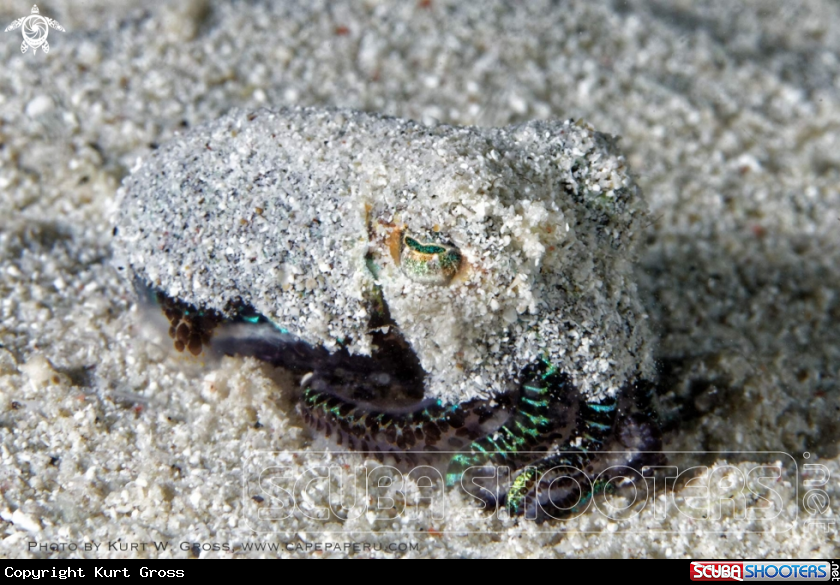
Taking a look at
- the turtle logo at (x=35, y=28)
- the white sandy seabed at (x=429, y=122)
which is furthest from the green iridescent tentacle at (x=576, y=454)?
the turtle logo at (x=35, y=28)

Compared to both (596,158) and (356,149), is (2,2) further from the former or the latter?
(596,158)

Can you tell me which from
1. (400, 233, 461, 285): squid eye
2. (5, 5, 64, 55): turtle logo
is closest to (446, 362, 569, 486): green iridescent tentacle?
(400, 233, 461, 285): squid eye

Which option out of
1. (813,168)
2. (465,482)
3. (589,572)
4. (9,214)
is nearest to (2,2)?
(9,214)

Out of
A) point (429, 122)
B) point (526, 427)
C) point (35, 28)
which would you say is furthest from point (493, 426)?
point (35, 28)

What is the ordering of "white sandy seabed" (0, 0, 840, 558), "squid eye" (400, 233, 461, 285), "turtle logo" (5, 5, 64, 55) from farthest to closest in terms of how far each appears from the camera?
"turtle logo" (5, 5, 64, 55), "white sandy seabed" (0, 0, 840, 558), "squid eye" (400, 233, 461, 285)

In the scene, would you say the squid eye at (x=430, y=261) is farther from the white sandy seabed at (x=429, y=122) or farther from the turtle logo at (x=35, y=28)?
the turtle logo at (x=35, y=28)

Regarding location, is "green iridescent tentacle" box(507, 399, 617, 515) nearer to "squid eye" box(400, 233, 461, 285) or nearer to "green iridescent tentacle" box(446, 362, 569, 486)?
"green iridescent tentacle" box(446, 362, 569, 486)

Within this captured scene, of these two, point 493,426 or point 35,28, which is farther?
point 35,28

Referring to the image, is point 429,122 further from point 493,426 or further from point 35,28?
point 35,28
